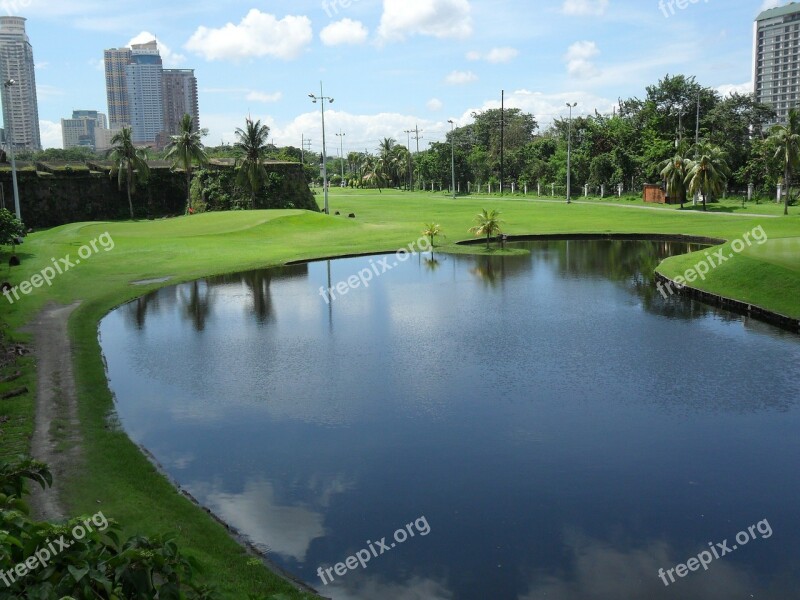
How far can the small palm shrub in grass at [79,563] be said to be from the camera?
158 inches

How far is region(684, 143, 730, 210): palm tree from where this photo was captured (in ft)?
184

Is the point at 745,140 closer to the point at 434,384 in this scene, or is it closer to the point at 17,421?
the point at 434,384

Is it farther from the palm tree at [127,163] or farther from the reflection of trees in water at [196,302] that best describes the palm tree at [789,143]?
the palm tree at [127,163]

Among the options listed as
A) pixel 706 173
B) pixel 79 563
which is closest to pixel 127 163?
pixel 706 173

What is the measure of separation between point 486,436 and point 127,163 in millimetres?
59161

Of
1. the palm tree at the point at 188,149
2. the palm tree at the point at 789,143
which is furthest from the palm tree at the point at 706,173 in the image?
the palm tree at the point at 188,149

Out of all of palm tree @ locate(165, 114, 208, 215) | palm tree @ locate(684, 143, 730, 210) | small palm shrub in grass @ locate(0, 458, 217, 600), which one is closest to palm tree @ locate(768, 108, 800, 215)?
palm tree @ locate(684, 143, 730, 210)

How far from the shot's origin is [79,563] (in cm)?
418

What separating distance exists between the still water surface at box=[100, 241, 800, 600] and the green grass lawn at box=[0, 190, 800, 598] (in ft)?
2.63

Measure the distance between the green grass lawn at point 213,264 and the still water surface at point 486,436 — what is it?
0.80 meters

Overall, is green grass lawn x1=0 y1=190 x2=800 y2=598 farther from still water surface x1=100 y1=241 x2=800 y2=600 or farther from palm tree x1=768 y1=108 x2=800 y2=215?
palm tree x1=768 y1=108 x2=800 y2=215

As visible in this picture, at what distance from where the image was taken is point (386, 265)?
122 ft

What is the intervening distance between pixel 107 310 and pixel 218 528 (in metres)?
18.9

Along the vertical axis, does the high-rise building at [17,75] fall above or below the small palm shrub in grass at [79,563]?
above
